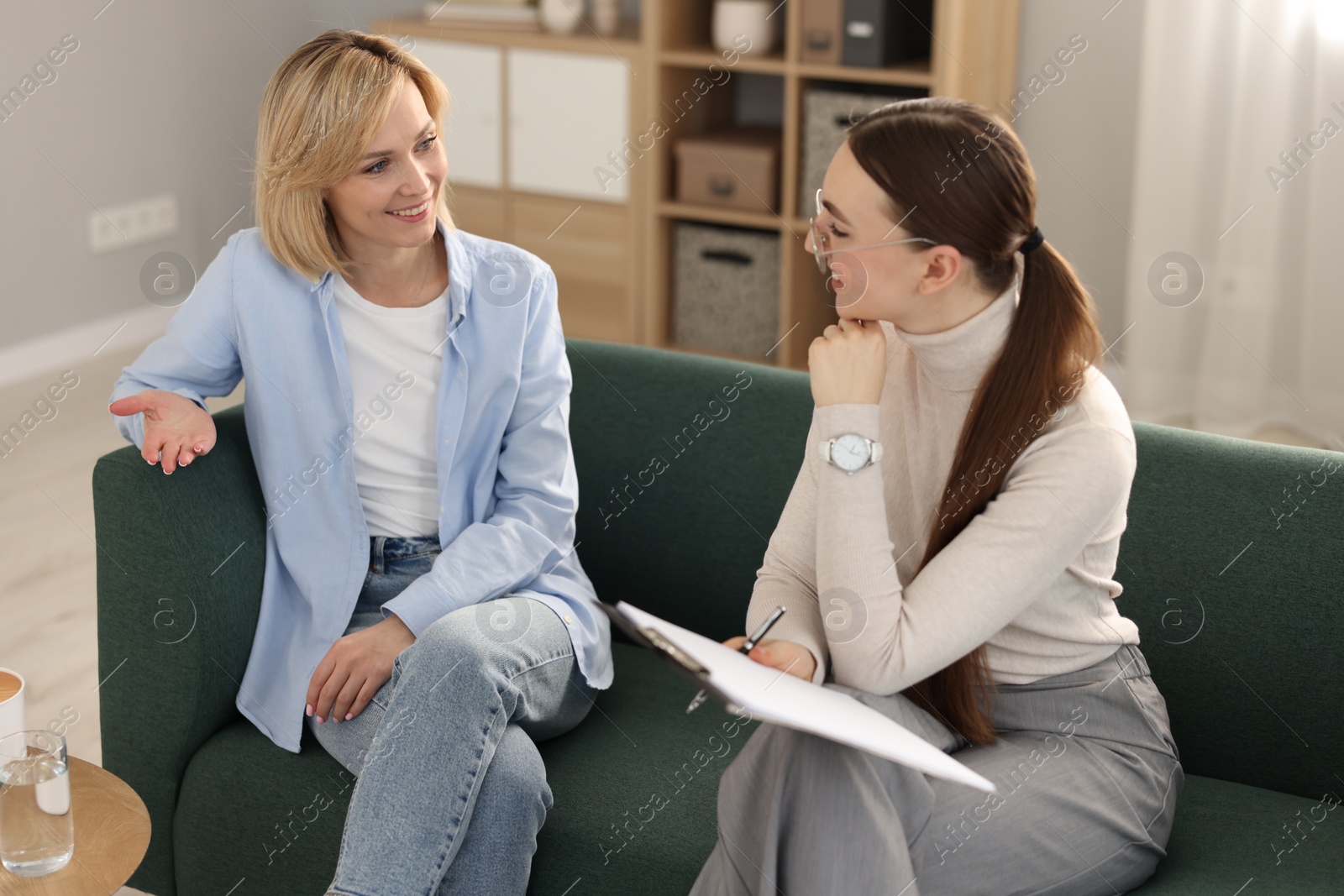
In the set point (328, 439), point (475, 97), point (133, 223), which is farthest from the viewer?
point (133, 223)

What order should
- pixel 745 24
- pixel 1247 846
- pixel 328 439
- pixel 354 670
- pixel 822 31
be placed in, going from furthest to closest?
pixel 745 24
pixel 822 31
pixel 328 439
pixel 354 670
pixel 1247 846

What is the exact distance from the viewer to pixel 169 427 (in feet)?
5.53

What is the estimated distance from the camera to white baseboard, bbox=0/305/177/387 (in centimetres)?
386

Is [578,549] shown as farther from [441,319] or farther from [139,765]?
[139,765]

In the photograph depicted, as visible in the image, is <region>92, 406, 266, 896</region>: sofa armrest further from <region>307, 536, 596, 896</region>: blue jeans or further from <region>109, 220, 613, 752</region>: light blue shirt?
<region>307, 536, 596, 896</region>: blue jeans

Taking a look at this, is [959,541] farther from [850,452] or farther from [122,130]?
[122,130]

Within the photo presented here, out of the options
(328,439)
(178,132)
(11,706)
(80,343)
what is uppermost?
(328,439)

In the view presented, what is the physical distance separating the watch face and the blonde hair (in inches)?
27.5

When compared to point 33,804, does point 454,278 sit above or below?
above

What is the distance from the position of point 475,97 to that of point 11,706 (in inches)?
114

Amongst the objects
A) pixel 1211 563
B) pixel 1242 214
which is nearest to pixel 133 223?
pixel 1242 214

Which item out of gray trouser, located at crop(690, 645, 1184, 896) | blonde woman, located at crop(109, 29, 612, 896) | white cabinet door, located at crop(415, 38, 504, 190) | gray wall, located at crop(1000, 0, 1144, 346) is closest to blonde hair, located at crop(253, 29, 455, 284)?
blonde woman, located at crop(109, 29, 612, 896)

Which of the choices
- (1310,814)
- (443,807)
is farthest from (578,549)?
(1310,814)

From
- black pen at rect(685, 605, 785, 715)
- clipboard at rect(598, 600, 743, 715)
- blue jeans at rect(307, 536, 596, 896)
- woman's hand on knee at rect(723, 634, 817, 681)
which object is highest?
clipboard at rect(598, 600, 743, 715)
